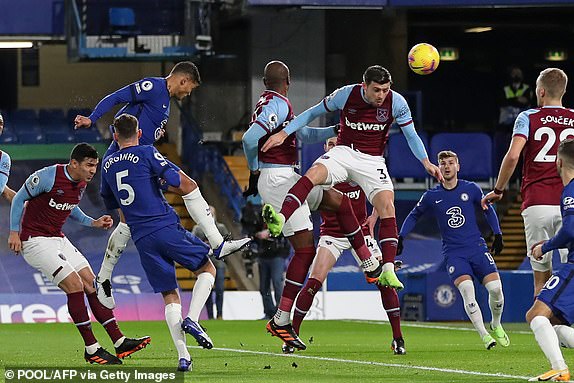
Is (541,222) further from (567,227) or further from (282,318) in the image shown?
(567,227)

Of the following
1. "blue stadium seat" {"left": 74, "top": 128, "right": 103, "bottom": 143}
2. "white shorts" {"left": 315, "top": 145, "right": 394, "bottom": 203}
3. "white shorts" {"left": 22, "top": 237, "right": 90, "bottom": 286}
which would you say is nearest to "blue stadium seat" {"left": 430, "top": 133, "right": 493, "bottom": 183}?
"blue stadium seat" {"left": 74, "top": 128, "right": 103, "bottom": 143}

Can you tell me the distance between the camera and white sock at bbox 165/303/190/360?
10305 mm

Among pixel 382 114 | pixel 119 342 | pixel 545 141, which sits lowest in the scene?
pixel 119 342

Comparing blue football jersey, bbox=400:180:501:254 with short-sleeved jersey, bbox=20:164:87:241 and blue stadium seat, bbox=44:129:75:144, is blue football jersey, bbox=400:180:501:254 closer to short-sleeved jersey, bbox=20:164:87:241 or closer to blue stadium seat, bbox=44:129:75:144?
short-sleeved jersey, bbox=20:164:87:241

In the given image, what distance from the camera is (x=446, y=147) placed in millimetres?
26578

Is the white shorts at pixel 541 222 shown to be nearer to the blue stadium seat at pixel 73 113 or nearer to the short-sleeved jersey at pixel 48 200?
the short-sleeved jersey at pixel 48 200

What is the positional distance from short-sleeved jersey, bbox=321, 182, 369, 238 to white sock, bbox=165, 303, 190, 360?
3.60 m

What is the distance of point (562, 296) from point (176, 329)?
2.91 metres

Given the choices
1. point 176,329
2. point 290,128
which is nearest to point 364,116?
point 290,128

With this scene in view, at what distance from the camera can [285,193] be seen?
1262 centimetres

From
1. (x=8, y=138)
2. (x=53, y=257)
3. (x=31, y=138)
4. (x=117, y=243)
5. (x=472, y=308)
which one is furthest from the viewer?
(x=31, y=138)

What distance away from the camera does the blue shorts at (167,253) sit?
10422 millimetres

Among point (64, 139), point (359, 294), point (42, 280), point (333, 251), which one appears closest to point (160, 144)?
point (64, 139)

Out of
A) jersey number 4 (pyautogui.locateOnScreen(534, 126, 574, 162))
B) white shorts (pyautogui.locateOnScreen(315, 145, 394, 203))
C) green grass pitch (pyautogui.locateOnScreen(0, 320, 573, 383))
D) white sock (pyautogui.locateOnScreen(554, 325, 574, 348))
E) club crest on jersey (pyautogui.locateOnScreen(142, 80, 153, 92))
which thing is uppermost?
club crest on jersey (pyautogui.locateOnScreen(142, 80, 153, 92))
